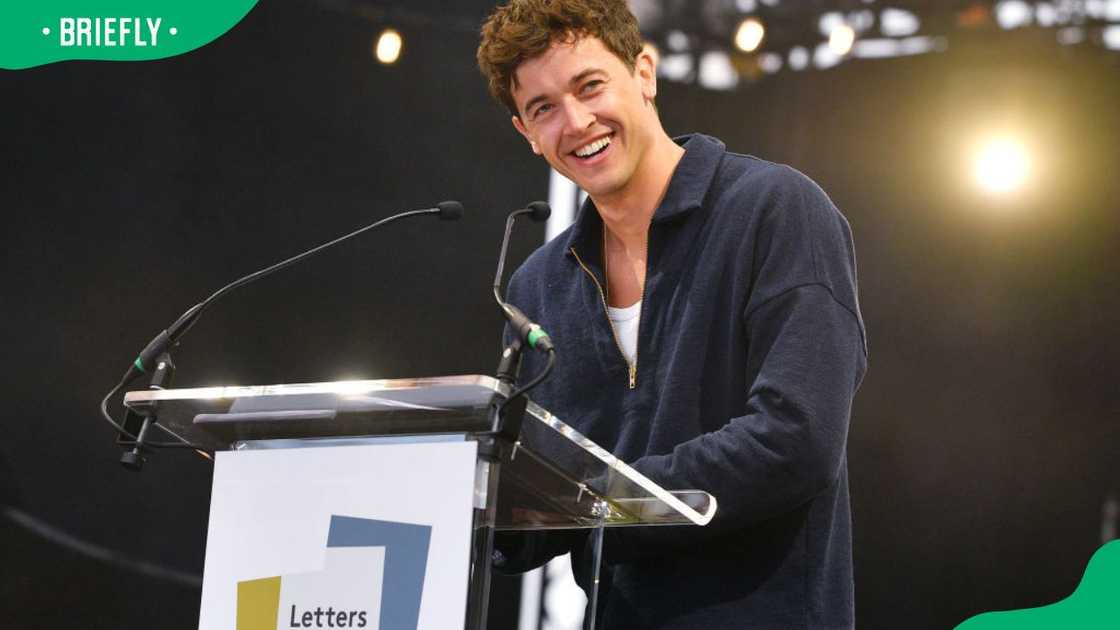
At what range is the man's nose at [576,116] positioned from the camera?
2.09m

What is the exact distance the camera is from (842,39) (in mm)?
3473

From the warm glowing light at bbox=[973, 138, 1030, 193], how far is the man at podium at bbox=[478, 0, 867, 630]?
1356 mm

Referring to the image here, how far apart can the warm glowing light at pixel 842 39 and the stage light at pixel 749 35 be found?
7.7 inches

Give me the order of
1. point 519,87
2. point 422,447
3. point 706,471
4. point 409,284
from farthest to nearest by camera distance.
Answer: point 409,284 → point 519,87 → point 706,471 → point 422,447

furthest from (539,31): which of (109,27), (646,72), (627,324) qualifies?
(109,27)

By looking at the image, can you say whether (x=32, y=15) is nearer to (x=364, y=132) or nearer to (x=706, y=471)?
(x=364, y=132)

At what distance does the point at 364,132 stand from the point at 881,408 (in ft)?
5.69

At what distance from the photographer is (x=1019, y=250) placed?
10.5ft

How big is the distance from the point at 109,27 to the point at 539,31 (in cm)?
223

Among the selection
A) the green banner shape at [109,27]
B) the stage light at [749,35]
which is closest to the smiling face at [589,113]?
the stage light at [749,35]

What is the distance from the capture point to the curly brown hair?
6.89 ft

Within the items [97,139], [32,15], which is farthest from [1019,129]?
[32,15]

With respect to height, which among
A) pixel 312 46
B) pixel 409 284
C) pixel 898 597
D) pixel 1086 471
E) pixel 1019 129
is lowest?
pixel 898 597

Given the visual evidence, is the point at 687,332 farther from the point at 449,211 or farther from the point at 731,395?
the point at 449,211
